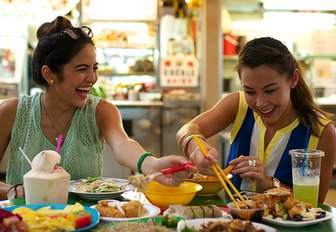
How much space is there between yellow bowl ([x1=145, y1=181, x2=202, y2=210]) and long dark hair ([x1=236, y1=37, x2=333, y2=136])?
0.70 metres

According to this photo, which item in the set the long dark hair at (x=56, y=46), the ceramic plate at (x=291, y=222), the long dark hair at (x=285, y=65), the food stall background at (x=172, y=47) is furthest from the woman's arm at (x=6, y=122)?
the food stall background at (x=172, y=47)

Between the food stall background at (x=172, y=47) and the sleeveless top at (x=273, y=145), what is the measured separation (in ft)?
11.5

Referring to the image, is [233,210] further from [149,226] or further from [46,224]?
[46,224]

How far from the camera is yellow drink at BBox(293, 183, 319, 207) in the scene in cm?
208

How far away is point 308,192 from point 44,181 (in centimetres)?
104

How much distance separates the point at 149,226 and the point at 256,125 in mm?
1204

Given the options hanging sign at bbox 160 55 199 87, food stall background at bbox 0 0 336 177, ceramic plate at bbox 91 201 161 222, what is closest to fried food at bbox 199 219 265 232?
ceramic plate at bbox 91 201 161 222

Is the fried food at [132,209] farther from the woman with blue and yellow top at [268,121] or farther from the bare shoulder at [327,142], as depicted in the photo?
the bare shoulder at [327,142]

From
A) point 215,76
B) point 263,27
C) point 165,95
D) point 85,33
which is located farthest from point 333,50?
point 85,33

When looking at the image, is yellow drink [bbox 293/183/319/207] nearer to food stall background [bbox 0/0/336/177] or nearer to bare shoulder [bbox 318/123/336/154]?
bare shoulder [bbox 318/123/336/154]

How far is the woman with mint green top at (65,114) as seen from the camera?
8.46 ft

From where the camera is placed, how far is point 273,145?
2.57 meters

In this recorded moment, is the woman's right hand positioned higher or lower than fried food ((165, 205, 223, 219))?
higher

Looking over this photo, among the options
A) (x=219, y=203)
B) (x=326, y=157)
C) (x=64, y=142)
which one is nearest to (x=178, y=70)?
(x=64, y=142)
